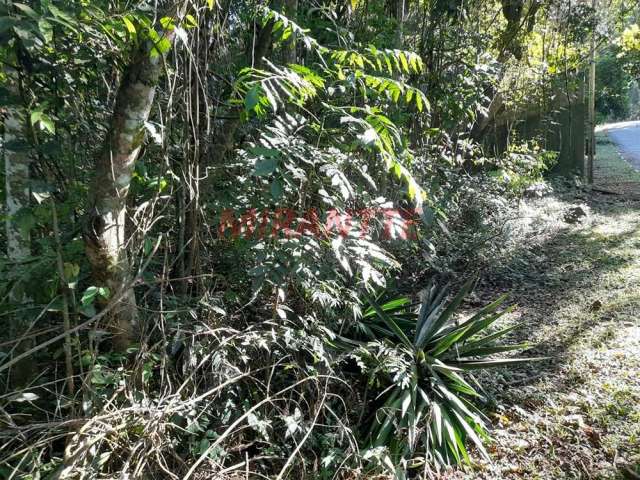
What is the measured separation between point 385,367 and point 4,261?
7.64 ft

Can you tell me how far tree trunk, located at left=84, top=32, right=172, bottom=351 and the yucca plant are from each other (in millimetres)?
1734

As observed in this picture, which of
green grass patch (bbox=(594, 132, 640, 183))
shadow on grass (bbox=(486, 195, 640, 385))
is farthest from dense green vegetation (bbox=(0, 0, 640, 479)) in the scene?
green grass patch (bbox=(594, 132, 640, 183))

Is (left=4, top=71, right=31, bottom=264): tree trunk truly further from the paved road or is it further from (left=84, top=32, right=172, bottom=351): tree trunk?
the paved road

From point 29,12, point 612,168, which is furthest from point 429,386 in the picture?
point 612,168

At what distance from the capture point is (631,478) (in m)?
2.80

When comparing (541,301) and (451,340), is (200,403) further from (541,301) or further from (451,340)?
(541,301)

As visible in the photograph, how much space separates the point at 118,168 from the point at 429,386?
8.31 feet

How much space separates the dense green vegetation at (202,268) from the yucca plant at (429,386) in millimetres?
19

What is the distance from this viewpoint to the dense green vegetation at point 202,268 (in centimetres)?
246

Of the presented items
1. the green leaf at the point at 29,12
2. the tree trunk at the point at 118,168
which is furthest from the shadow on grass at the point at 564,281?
the green leaf at the point at 29,12

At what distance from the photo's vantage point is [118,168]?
102 inches

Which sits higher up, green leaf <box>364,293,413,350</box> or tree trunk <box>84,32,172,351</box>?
tree trunk <box>84,32,172,351</box>

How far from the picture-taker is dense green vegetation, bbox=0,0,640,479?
2.46 metres

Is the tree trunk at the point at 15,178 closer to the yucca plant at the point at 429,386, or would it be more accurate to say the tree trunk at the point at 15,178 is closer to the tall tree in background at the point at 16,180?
the tall tree in background at the point at 16,180
